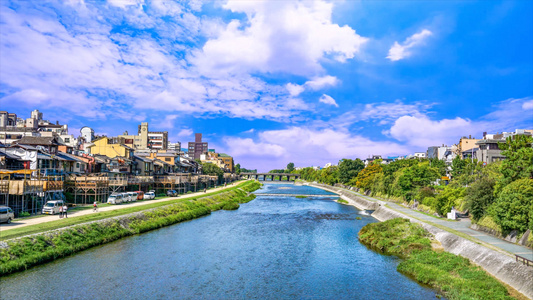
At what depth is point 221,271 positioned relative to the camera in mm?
28609

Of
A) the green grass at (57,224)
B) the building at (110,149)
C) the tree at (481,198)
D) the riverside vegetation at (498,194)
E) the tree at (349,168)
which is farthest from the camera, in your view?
the tree at (349,168)

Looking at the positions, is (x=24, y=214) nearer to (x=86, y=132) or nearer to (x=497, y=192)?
(x=497, y=192)

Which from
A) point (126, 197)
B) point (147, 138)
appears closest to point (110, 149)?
point (126, 197)

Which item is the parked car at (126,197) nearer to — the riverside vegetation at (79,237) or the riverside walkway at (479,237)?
the riverside vegetation at (79,237)

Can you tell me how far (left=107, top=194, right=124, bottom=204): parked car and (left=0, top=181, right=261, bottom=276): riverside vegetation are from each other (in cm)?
795

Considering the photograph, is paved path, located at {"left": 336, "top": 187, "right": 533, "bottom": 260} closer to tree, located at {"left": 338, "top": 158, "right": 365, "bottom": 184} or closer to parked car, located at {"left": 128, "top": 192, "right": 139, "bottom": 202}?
parked car, located at {"left": 128, "top": 192, "right": 139, "bottom": 202}

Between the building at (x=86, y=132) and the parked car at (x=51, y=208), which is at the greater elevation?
the building at (x=86, y=132)

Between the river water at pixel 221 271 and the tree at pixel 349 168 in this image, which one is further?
the tree at pixel 349 168

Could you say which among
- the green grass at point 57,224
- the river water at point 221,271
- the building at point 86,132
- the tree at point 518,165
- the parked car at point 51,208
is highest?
the building at point 86,132

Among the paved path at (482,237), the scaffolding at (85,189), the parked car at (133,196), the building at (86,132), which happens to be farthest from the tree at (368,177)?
the building at (86,132)

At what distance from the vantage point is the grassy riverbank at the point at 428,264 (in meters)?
22.1

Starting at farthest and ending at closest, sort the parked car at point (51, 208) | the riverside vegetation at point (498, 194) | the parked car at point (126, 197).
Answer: the parked car at point (126, 197), the parked car at point (51, 208), the riverside vegetation at point (498, 194)

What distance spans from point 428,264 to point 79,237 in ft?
105

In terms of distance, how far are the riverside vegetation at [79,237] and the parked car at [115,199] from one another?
7946mm
